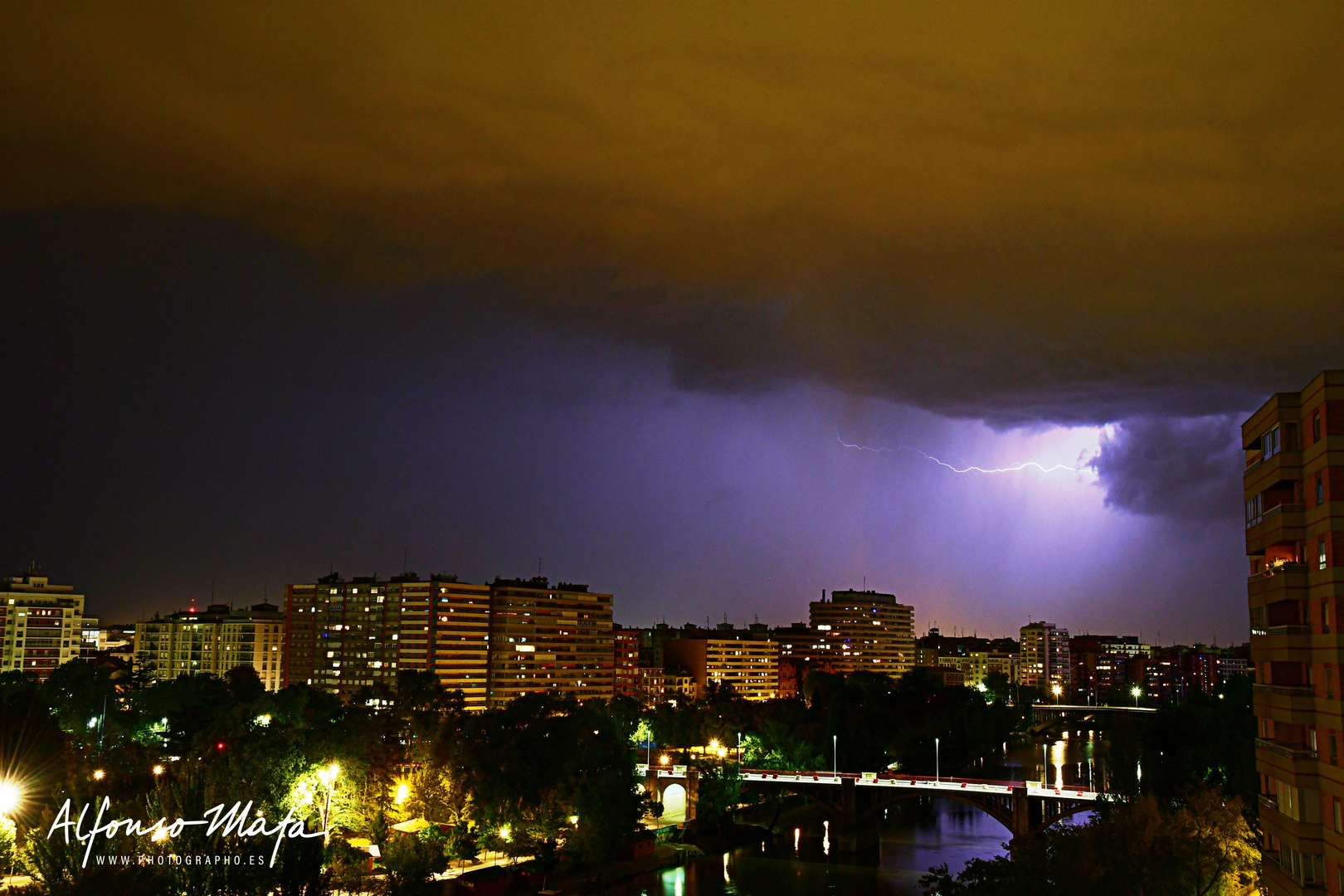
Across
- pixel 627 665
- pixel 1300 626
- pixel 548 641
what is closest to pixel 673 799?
pixel 1300 626

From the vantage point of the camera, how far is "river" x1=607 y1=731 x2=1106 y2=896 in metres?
50.1

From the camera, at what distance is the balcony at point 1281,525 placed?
2205 centimetres

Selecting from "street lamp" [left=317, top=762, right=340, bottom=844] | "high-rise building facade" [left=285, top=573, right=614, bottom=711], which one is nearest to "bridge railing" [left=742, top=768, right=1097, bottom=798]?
"street lamp" [left=317, top=762, right=340, bottom=844]

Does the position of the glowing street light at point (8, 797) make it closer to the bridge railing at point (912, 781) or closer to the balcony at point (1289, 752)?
the balcony at point (1289, 752)

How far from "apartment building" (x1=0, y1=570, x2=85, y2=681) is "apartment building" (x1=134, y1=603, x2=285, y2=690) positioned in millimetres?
→ 19246

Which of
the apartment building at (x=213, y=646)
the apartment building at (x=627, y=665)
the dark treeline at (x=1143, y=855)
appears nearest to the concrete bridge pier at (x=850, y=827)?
the dark treeline at (x=1143, y=855)


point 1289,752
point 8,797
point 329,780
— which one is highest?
point 1289,752

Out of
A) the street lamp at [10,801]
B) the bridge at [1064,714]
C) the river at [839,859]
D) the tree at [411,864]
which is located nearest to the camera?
the street lamp at [10,801]

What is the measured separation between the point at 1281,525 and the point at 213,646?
495 feet

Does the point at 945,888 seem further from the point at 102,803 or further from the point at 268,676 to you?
the point at 268,676

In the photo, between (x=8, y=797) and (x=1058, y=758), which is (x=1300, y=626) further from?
(x=1058, y=758)

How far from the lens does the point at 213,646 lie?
5960 inches

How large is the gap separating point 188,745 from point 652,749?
30.3 m

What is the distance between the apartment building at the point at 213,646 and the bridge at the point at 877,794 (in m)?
98.2
